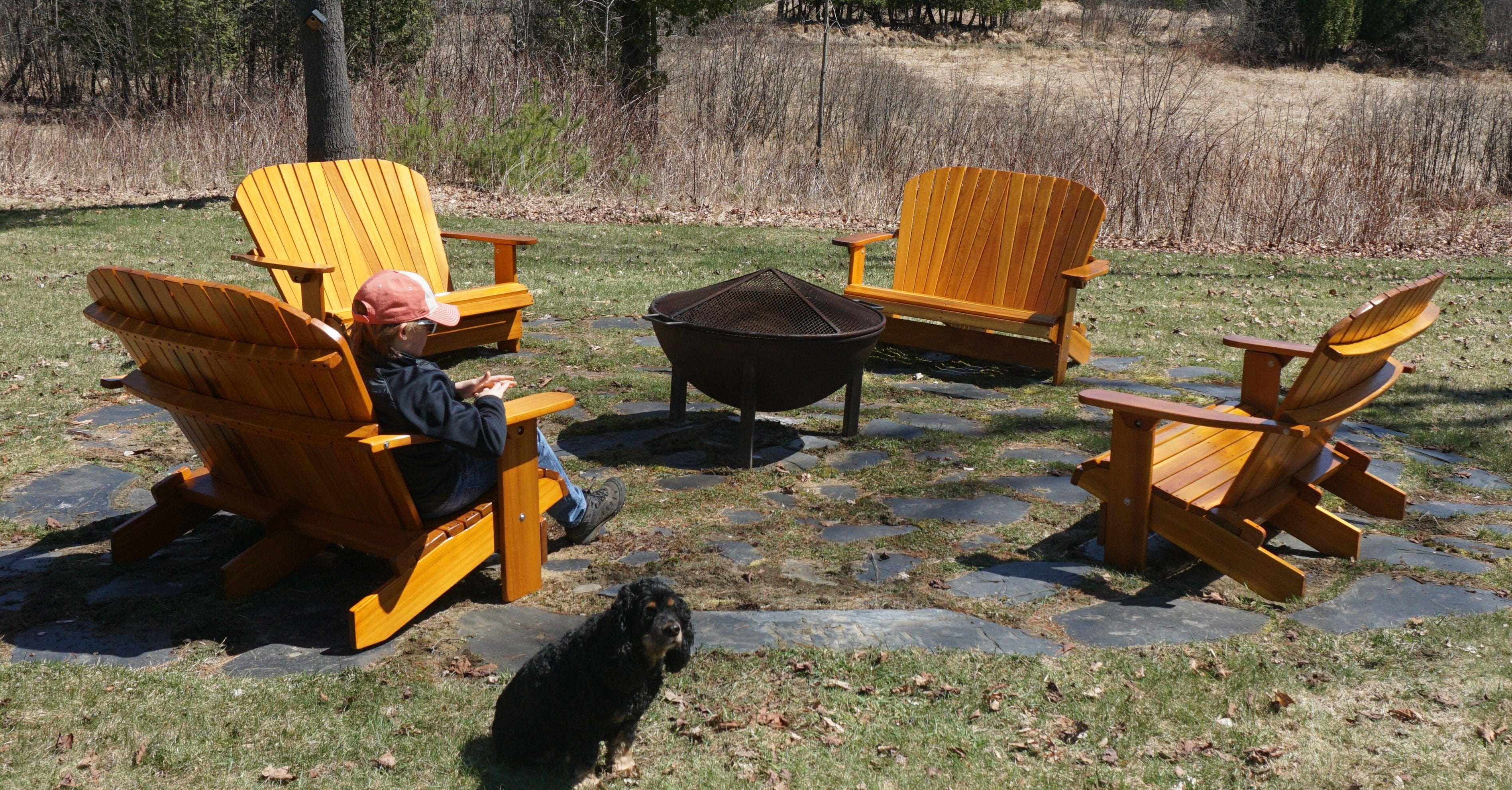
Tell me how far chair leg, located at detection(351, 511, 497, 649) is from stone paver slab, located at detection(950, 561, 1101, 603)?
1661 mm

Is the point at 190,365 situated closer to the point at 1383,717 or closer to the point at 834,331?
the point at 834,331

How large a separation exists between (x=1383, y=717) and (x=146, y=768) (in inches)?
130


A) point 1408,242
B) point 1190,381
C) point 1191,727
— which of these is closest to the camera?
point 1191,727

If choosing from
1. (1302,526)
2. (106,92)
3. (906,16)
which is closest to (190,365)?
(1302,526)

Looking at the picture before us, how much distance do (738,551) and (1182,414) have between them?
1.69 meters

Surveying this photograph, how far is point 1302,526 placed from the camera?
171 inches

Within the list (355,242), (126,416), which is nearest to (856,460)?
(355,242)

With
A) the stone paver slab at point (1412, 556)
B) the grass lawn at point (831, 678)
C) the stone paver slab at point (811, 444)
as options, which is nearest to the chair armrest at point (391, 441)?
the grass lawn at point (831, 678)

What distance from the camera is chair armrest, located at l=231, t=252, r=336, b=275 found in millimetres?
5926

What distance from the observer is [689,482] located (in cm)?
508

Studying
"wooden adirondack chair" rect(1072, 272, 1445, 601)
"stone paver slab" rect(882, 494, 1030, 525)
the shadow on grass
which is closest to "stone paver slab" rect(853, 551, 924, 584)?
"stone paver slab" rect(882, 494, 1030, 525)

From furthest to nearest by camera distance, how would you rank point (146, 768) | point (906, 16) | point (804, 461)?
1. point (906, 16)
2. point (804, 461)
3. point (146, 768)

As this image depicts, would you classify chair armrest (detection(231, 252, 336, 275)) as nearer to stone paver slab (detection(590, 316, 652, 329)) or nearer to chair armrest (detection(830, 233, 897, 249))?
stone paver slab (detection(590, 316, 652, 329))

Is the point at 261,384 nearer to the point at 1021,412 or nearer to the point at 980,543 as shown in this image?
the point at 980,543
